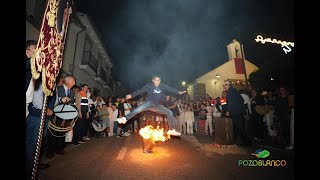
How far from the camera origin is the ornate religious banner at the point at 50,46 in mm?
3426

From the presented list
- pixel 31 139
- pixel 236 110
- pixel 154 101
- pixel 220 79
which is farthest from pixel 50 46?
pixel 220 79

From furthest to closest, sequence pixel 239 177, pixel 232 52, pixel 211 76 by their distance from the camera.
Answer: pixel 232 52
pixel 211 76
pixel 239 177

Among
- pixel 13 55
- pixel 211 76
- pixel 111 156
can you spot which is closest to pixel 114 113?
pixel 111 156

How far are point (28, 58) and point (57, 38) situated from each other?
2.33 feet

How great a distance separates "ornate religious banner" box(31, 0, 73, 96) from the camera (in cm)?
343

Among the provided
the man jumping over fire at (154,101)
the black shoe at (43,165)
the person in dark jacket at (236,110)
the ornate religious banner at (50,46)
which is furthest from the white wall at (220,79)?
the ornate religious banner at (50,46)

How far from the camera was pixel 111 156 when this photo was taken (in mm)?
6316

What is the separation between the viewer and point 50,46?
12.4 feet

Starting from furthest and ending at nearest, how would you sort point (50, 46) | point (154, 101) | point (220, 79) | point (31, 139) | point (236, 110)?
1. point (220, 79)
2. point (236, 110)
3. point (154, 101)
4. point (31, 139)
5. point (50, 46)

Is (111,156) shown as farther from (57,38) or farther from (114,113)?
(114,113)

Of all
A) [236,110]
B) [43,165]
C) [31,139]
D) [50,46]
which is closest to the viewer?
[50,46]

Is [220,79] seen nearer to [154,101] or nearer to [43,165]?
[154,101]

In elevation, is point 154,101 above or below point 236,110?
above

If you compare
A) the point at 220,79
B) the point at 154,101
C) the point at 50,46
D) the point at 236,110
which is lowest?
the point at 236,110
